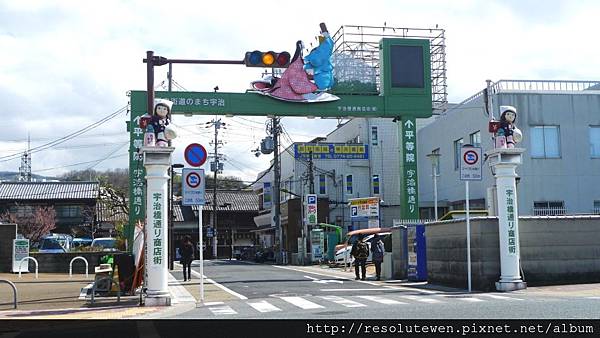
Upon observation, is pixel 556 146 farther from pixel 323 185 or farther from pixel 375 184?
pixel 323 185

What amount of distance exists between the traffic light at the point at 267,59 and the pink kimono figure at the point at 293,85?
1201 centimetres

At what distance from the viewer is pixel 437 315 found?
1080 cm

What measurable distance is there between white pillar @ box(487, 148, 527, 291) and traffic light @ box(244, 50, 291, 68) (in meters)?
6.31

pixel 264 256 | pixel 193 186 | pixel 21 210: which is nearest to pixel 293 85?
pixel 193 186

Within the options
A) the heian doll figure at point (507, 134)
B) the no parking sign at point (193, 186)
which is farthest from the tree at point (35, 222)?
the heian doll figure at point (507, 134)

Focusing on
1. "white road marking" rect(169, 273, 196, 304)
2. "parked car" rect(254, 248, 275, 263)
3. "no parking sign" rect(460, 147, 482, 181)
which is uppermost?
"no parking sign" rect(460, 147, 482, 181)

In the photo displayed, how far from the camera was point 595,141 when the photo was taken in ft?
113

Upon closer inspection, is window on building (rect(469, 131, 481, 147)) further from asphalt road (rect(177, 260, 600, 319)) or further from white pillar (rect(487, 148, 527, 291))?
white pillar (rect(487, 148, 527, 291))

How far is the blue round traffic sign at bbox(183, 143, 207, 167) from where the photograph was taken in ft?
50.8

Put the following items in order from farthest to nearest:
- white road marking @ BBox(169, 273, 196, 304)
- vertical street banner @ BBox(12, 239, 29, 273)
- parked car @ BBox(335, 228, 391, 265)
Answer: parked car @ BBox(335, 228, 391, 265), vertical street banner @ BBox(12, 239, 29, 273), white road marking @ BBox(169, 273, 196, 304)

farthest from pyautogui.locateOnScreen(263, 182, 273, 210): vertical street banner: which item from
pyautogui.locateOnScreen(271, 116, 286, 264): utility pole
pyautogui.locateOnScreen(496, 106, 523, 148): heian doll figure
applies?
pyautogui.locateOnScreen(496, 106, 523, 148): heian doll figure

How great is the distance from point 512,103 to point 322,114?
10.8m

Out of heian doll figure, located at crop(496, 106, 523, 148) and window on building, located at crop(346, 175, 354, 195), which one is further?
window on building, located at crop(346, 175, 354, 195)

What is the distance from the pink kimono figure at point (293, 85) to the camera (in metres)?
28.4
